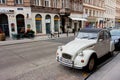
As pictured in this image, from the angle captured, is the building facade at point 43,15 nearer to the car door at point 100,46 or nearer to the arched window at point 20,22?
the arched window at point 20,22

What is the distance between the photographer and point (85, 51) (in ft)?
18.0

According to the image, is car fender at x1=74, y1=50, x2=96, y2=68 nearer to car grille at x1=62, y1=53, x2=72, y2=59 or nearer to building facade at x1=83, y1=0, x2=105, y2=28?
car grille at x1=62, y1=53, x2=72, y2=59

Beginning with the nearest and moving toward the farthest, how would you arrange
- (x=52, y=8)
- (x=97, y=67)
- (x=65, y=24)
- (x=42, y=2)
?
(x=97, y=67)
(x=42, y=2)
(x=52, y=8)
(x=65, y=24)

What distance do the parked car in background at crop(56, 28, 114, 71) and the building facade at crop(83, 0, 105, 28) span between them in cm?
2920

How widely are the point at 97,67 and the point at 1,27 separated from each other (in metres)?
18.5

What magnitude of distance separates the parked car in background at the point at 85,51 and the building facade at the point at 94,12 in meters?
29.2

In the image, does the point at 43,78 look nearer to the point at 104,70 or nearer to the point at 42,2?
the point at 104,70

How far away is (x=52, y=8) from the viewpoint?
2555cm

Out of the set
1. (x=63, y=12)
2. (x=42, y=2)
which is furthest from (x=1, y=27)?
(x=63, y=12)

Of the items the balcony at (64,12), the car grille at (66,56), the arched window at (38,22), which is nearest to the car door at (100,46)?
the car grille at (66,56)

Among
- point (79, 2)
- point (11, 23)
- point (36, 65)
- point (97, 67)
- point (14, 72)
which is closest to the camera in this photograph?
point (14, 72)

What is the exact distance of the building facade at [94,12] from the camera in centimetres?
3644

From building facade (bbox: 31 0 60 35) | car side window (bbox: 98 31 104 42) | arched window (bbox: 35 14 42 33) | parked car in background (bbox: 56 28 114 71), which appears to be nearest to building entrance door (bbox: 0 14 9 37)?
building facade (bbox: 31 0 60 35)

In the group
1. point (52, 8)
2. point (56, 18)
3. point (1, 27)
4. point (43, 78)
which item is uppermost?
point (52, 8)
